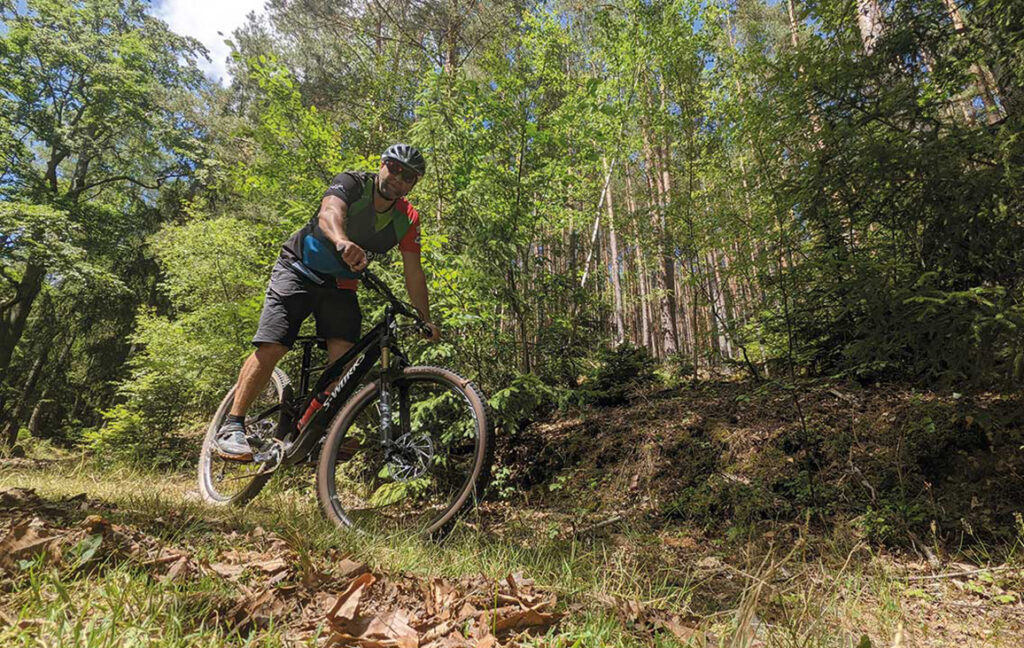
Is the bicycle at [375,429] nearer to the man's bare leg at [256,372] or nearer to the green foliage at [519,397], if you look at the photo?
the man's bare leg at [256,372]

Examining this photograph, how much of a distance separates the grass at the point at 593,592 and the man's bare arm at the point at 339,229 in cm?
131

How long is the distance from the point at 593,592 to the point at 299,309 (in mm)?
2360

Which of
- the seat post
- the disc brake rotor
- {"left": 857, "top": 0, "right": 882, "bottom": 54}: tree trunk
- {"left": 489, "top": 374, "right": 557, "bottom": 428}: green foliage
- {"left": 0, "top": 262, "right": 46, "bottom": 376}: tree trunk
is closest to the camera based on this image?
the disc brake rotor

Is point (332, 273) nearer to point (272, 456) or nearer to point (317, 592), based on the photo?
point (272, 456)

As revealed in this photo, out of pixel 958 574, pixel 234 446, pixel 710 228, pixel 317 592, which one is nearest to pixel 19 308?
pixel 234 446

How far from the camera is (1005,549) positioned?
7.24 feet

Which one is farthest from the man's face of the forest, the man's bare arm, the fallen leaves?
the fallen leaves

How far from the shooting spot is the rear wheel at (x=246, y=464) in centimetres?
300

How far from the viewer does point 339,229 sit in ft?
8.27

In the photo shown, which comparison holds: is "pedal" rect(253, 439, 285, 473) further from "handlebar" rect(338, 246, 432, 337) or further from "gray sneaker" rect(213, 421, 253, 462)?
"handlebar" rect(338, 246, 432, 337)

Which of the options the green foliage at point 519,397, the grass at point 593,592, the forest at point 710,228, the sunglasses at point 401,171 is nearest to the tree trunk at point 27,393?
the forest at point 710,228

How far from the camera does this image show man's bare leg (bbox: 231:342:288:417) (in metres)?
2.81

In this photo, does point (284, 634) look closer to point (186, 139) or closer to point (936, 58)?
point (936, 58)

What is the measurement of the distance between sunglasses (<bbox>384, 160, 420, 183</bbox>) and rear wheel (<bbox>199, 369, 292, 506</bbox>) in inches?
64.6
